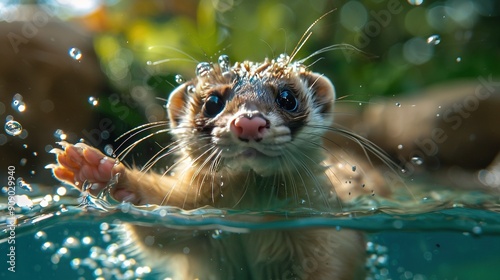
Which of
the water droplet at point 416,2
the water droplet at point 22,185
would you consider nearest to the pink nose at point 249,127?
the water droplet at point 22,185

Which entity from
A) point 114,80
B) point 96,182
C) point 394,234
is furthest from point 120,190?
point 114,80

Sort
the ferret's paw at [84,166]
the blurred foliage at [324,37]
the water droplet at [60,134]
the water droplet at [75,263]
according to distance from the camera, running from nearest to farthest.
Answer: the ferret's paw at [84,166]
the water droplet at [75,263]
the water droplet at [60,134]
the blurred foliage at [324,37]

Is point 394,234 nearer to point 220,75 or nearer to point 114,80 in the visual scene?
point 220,75

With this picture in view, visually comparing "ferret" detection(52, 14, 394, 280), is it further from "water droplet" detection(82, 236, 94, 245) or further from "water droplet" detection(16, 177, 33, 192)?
"water droplet" detection(16, 177, 33, 192)

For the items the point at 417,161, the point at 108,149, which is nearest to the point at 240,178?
the point at 108,149

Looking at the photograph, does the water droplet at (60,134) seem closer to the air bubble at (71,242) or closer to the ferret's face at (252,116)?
the air bubble at (71,242)

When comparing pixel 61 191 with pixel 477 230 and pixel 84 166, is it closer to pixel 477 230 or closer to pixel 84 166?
pixel 84 166
